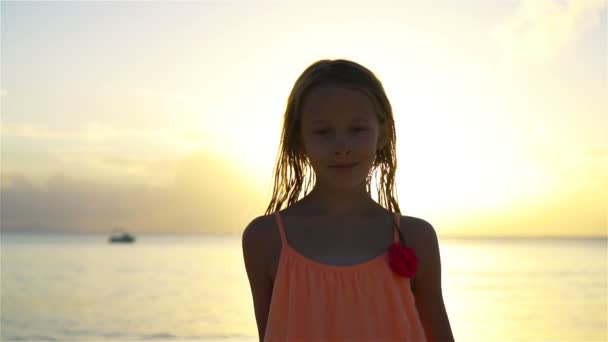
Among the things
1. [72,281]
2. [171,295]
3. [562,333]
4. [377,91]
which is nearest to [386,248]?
[377,91]

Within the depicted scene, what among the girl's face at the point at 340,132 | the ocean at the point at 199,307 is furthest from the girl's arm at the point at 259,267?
the ocean at the point at 199,307

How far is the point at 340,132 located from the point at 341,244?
371mm

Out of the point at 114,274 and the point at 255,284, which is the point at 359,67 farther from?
the point at 114,274

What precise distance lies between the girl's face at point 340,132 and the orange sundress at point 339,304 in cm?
29

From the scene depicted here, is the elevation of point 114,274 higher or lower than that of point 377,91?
lower

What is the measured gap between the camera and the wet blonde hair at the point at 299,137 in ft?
7.85

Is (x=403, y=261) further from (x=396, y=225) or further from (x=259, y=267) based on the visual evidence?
(x=259, y=267)

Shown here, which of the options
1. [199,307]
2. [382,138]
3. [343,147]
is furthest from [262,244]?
[199,307]

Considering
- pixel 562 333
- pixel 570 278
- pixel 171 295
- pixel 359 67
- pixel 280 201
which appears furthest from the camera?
pixel 570 278

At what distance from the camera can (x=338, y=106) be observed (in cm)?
233

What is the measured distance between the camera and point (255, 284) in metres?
2.38

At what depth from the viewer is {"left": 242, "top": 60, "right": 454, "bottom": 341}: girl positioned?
2.24 meters

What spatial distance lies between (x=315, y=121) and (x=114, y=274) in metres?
36.6

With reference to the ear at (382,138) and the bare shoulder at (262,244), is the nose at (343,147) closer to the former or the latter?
the ear at (382,138)
